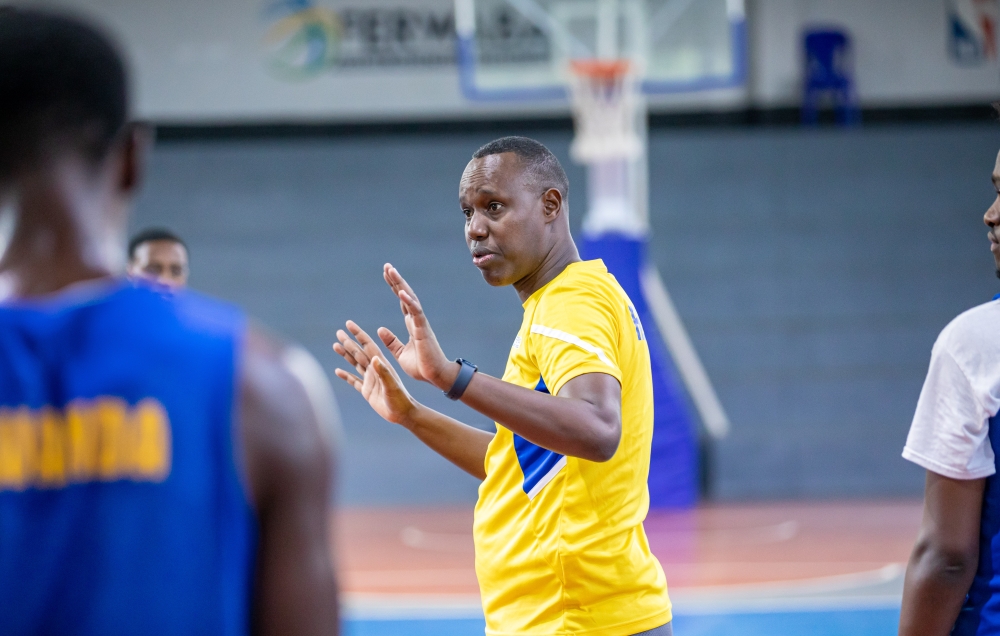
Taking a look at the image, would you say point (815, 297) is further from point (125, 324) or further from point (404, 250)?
point (125, 324)

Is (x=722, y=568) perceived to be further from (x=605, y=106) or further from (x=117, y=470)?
(x=117, y=470)

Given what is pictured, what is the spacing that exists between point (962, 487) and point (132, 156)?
149 cm

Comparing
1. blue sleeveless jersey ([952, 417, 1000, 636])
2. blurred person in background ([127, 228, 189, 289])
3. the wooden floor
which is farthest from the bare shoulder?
the wooden floor

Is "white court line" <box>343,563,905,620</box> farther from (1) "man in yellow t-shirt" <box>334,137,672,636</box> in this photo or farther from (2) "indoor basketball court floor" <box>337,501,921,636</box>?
(1) "man in yellow t-shirt" <box>334,137,672,636</box>

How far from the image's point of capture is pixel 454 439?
257 centimetres

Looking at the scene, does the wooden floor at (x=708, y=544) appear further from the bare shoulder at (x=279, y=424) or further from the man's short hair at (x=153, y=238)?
the bare shoulder at (x=279, y=424)

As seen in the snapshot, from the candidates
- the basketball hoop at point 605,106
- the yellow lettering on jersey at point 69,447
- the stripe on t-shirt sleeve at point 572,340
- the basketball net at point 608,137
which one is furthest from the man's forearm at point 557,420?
the basketball hoop at point 605,106

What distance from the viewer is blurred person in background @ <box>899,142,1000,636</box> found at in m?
1.84

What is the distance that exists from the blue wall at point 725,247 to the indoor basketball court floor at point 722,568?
1.64m

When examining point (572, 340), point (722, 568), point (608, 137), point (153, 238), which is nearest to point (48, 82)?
point (572, 340)

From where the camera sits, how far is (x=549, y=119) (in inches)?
449

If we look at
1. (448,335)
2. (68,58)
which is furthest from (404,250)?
(68,58)

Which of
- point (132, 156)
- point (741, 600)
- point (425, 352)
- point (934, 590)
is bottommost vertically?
point (741, 600)

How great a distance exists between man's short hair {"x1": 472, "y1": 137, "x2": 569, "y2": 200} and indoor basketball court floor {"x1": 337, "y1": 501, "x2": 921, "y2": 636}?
8.08 ft
